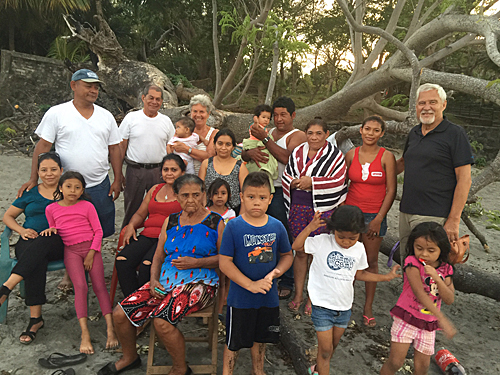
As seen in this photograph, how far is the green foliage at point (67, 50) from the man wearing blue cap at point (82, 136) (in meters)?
12.8

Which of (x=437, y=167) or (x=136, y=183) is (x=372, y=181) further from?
(x=136, y=183)

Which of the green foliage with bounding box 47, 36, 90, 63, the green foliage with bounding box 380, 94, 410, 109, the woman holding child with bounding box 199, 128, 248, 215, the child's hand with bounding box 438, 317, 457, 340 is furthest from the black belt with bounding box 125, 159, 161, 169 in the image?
the green foliage with bounding box 47, 36, 90, 63

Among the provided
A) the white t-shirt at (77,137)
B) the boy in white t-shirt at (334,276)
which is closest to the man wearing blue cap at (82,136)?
the white t-shirt at (77,137)

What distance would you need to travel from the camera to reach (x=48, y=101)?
13.7 m

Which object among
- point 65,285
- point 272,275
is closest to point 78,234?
point 65,285

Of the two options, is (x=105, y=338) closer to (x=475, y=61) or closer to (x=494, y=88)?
(x=494, y=88)

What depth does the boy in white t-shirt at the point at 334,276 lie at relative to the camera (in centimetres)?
244

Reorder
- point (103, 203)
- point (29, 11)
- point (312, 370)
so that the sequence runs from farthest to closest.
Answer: point (29, 11) → point (103, 203) → point (312, 370)

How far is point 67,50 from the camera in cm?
1488

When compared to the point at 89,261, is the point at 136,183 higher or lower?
higher

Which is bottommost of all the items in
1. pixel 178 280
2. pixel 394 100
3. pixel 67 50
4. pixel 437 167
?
pixel 178 280

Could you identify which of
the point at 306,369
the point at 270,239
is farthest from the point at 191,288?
the point at 306,369

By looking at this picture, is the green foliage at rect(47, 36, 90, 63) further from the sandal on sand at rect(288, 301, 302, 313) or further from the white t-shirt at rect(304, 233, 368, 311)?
the white t-shirt at rect(304, 233, 368, 311)

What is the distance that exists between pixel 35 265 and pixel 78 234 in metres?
0.40
